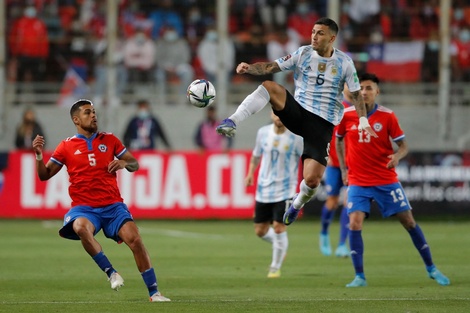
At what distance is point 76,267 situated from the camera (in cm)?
1498

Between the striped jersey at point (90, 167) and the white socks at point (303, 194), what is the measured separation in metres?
2.22

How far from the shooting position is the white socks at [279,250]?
547 inches

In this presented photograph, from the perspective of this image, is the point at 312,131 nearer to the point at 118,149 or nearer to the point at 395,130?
the point at 395,130

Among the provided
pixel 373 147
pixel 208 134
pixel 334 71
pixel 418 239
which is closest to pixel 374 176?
pixel 373 147

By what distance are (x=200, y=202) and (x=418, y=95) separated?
22.2 ft

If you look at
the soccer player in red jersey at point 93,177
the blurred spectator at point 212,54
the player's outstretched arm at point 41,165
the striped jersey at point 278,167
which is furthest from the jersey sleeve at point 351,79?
the blurred spectator at point 212,54

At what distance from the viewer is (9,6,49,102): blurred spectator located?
85.7ft

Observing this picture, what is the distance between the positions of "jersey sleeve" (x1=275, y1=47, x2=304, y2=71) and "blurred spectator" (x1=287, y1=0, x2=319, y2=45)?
1569 centimetres

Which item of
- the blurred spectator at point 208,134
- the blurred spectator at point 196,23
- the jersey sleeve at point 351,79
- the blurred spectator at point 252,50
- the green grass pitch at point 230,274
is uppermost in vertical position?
the blurred spectator at point 196,23

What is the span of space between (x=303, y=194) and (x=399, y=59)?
1494 cm

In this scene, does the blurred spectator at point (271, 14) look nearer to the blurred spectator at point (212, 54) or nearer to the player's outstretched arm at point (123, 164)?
the blurred spectator at point (212, 54)

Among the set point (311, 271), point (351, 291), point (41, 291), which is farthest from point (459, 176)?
point (41, 291)

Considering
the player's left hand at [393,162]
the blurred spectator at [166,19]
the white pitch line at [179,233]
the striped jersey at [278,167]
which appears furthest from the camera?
the blurred spectator at [166,19]

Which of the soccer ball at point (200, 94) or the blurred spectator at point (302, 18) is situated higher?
the blurred spectator at point (302, 18)
